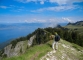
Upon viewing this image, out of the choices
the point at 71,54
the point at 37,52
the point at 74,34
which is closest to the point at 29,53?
the point at 37,52

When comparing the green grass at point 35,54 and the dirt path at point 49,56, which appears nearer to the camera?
the green grass at point 35,54

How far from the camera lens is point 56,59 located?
91.6 ft

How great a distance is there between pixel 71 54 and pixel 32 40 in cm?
15645

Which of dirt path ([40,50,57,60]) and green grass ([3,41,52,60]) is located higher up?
green grass ([3,41,52,60])

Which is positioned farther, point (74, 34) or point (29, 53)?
point (74, 34)

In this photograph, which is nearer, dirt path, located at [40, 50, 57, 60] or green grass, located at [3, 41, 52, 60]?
green grass, located at [3, 41, 52, 60]

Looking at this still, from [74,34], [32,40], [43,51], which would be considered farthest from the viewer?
[32,40]

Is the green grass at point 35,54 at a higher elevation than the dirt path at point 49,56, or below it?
higher

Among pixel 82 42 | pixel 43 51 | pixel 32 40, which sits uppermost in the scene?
pixel 43 51

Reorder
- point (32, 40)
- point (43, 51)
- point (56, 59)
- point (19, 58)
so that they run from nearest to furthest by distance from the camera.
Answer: point (19, 58), point (56, 59), point (43, 51), point (32, 40)

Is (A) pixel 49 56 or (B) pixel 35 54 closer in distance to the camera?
(A) pixel 49 56

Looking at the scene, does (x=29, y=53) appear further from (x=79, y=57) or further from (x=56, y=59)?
(x=79, y=57)

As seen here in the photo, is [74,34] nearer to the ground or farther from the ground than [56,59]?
nearer to the ground

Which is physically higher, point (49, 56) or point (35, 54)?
point (35, 54)
